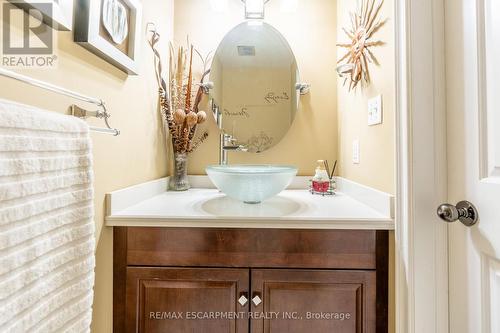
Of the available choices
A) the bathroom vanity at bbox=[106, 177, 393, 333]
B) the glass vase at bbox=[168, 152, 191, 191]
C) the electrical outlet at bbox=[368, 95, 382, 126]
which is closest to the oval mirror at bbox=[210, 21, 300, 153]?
the glass vase at bbox=[168, 152, 191, 191]

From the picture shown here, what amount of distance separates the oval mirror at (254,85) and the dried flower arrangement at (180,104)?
12cm

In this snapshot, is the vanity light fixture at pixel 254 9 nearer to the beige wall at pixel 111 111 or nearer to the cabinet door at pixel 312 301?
the beige wall at pixel 111 111

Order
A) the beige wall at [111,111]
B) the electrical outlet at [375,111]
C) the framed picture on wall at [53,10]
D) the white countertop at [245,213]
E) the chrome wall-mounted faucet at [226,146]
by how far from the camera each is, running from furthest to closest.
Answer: the chrome wall-mounted faucet at [226,146], the electrical outlet at [375,111], the white countertop at [245,213], the beige wall at [111,111], the framed picture on wall at [53,10]

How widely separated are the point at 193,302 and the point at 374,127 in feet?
3.12

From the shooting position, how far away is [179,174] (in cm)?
138

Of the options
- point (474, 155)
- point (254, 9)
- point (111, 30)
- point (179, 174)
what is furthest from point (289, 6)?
point (474, 155)

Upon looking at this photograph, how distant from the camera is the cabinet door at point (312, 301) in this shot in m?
0.83

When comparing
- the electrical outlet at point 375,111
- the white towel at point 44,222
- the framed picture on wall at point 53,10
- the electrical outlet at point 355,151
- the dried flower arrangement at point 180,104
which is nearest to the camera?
the white towel at point 44,222

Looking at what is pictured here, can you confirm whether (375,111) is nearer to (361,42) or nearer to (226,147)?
(361,42)

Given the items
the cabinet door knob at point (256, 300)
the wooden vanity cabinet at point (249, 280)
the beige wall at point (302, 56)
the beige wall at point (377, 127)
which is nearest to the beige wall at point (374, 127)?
the beige wall at point (377, 127)

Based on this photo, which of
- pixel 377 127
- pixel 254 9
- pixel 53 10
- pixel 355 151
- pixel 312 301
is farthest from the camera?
pixel 254 9

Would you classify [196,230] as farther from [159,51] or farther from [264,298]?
[159,51]

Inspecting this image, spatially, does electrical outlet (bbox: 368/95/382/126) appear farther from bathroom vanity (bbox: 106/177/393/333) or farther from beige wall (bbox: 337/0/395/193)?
bathroom vanity (bbox: 106/177/393/333)

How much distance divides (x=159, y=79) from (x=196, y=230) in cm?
86
